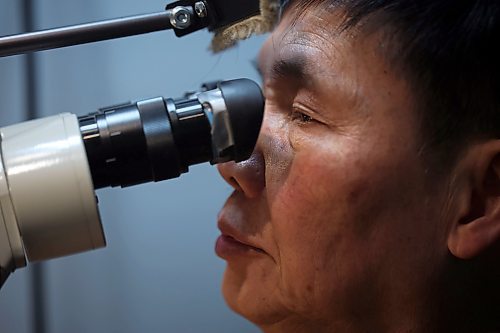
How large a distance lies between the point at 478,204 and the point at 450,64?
16 cm

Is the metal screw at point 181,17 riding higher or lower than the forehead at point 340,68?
higher

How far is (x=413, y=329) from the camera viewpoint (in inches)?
28.1

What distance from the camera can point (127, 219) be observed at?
3.87 ft

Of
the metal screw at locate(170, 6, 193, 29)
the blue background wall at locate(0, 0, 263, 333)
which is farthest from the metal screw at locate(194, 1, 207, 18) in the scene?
the blue background wall at locate(0, 0, 263, 333)

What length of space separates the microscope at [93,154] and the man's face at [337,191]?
0.34 feet

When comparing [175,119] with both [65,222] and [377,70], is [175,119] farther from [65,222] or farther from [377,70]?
[377,70]

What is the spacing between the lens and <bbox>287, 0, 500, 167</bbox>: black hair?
0.67 m

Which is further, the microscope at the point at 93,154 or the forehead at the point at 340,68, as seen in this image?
the forehead at the point at 340,68

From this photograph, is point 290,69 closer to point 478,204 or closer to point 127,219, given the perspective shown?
point 478,204

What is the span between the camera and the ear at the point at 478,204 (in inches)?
26.7

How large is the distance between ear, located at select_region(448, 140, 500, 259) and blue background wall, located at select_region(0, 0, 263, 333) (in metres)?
0.58

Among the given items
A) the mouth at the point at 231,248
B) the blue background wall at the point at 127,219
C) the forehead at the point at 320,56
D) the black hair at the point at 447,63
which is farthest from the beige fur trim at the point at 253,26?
the blue background wall at the point at 127,219

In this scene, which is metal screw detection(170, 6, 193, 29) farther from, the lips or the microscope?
the lips

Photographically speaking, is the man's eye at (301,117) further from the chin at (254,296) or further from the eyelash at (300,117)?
the chin at (254,296)
